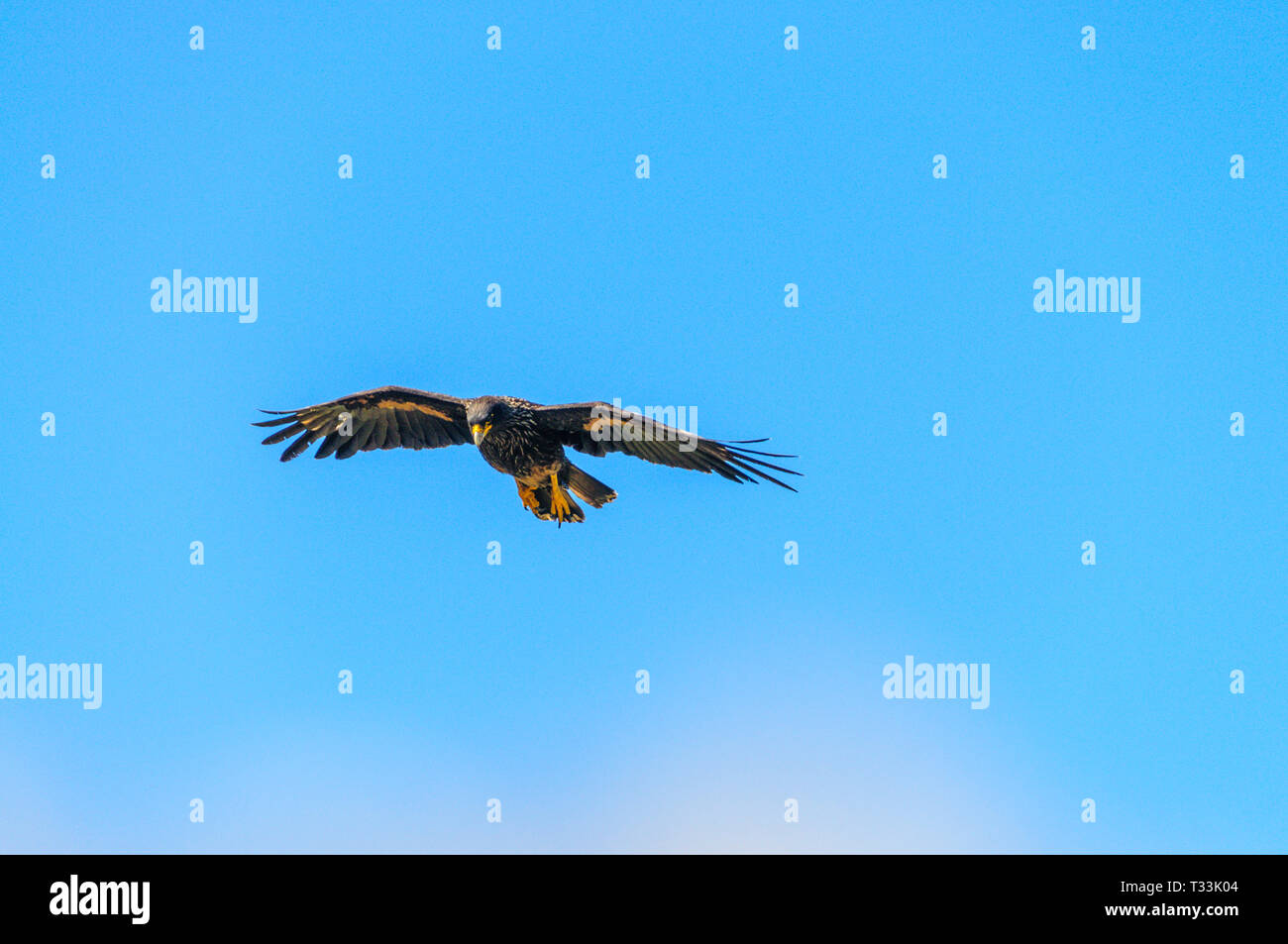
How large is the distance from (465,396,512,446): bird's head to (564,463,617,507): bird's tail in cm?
111

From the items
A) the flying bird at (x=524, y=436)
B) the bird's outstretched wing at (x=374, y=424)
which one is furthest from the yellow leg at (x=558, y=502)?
the bird's outstretched wing at (x=374, y=424)

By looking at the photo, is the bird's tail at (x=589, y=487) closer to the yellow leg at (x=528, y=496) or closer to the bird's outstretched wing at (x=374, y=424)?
the yellow leg at (x=528, y=496)

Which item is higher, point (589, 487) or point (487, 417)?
point (487, 417)

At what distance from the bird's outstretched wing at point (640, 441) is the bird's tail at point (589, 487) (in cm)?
33

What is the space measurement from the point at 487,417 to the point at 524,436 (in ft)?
1.82

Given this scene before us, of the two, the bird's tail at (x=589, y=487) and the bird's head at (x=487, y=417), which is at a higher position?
the bird's head at (x=487, y=417)

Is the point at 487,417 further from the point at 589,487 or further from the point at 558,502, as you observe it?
the point at 589,487

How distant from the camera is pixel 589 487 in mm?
14812

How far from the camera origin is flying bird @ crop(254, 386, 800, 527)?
1371cm

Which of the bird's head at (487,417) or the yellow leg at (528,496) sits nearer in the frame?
the bird's head at (487,417)

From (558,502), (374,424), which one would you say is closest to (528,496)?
(558,502)

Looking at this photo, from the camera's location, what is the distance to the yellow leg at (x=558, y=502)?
48.1ft

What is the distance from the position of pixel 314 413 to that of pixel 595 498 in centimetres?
456
